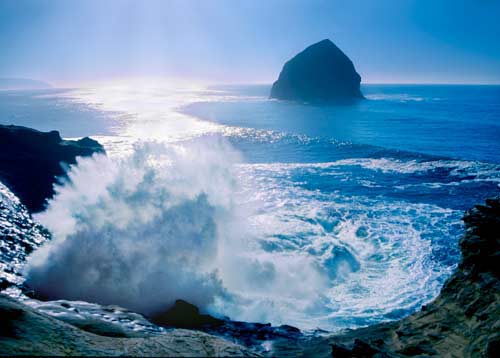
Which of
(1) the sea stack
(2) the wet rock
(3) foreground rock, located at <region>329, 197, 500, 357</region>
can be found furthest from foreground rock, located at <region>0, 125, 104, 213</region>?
(1) the sea stack

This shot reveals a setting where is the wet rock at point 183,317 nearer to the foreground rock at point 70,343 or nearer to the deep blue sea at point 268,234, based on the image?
the deep blue sea at point 268,234

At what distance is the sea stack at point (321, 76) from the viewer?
14138 centimetres

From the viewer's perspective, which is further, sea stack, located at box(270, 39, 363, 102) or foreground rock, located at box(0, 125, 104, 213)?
sea stack, located at box(270, 39, 363, 102)

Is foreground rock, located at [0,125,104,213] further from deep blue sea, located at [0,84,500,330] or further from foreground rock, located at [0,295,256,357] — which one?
foreground rock, located at [0,295,256,357]

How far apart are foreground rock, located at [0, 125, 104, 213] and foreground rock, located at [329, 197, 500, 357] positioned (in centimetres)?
2195

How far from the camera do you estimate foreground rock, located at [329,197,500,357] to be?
8080mm

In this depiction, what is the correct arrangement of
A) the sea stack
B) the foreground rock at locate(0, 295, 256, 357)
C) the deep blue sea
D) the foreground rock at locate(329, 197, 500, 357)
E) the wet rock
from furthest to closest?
the sea stack → the deep blue sea → the wet rock → the foreground rock at locate(329, 197, 500, 357) → the foreground rock at locate(0, 295, 256, 357)

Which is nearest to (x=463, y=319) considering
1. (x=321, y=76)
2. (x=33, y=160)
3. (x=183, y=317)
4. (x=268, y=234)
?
(x=183, y=317)

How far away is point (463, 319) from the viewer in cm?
942

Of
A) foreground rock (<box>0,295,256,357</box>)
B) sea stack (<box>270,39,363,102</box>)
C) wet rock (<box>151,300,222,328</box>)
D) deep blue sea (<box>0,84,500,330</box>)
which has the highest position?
sea stack (<box>270,39,363,102</box>)

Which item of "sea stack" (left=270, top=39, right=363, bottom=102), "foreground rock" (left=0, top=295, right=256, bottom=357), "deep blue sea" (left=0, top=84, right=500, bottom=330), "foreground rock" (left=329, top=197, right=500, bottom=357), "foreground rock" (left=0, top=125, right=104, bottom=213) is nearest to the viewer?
"foreground rock" (left=0, top=295, right=256, bottom=357)

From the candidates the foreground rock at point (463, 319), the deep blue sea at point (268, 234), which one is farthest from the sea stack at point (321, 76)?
the foreground rock at point (463, 319)

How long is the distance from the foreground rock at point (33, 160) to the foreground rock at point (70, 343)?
62.3 ft

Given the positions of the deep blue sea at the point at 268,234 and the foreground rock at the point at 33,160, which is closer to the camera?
the deep blue sea at the point at 268,234
